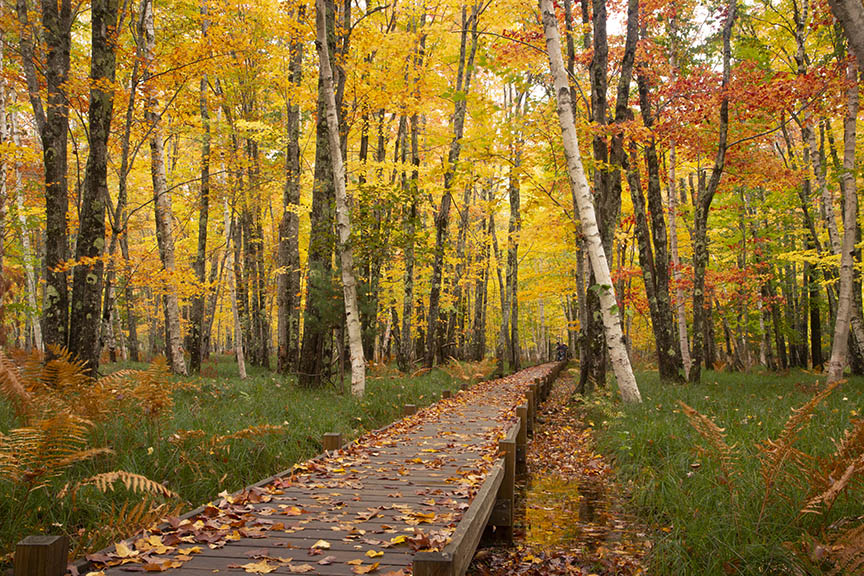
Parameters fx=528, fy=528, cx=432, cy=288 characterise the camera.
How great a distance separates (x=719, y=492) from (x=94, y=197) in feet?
34.6

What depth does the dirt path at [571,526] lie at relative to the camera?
494 centimetres

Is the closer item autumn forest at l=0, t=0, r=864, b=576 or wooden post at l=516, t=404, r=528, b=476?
autumn forest at l=0, t=0, r=864, b=576

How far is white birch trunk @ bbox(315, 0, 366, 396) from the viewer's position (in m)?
11.1

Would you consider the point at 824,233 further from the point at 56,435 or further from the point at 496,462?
the point at 56,435

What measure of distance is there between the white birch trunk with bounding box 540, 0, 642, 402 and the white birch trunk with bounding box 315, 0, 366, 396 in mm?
4557

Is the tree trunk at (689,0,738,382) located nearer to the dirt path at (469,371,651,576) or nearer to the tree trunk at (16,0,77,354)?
the dirt path at (469,371,651,576)

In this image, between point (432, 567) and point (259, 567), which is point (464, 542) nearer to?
point (432, 567)

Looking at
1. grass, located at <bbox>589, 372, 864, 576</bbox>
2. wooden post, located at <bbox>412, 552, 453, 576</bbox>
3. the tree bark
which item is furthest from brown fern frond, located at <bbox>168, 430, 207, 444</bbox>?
the tree bark

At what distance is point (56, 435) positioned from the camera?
4.11 m

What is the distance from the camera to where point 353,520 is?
4.45 m

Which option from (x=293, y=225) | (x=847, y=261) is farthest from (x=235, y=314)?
(x=847, y=261)

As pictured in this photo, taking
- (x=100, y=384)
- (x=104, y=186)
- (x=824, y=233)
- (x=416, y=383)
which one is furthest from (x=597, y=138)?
(x=824, y=233)

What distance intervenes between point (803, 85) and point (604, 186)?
4852 mm

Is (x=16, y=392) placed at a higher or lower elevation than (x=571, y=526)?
higher
